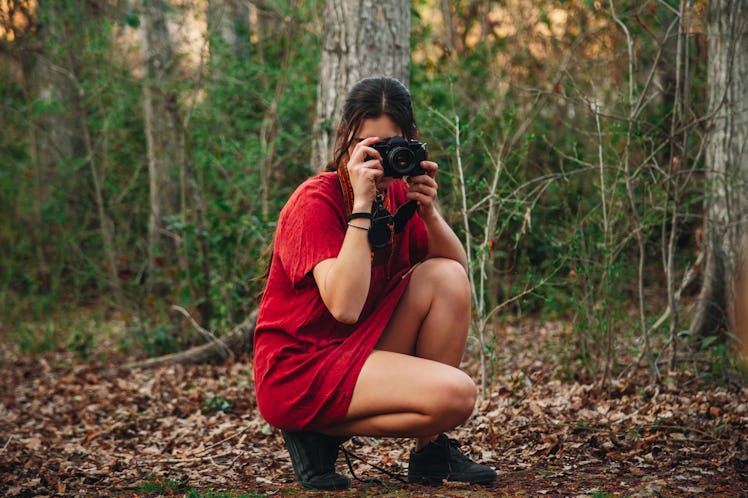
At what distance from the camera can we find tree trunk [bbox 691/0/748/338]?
14.0 ft

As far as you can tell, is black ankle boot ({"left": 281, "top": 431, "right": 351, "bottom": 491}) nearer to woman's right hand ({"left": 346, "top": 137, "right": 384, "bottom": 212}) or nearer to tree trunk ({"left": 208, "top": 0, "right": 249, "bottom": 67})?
woman's right hand ({"left": 346, "top": 137, "right": 384, "bottom": 212})

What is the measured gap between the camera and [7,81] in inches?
329

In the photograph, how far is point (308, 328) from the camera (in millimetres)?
2713

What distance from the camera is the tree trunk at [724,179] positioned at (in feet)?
14.0

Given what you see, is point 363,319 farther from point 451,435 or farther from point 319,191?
point 451,435

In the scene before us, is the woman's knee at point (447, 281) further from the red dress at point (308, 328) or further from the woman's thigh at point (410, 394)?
the woman's thigh at point (410, 394)

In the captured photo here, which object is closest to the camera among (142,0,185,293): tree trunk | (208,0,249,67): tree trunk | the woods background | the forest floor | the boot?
the boot

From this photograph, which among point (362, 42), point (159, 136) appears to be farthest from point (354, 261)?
point (159, 136)

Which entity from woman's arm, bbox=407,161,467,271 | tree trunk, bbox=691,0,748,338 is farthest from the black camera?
tree trunk, bbox=691,0,748,338

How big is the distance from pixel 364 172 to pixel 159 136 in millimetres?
5289

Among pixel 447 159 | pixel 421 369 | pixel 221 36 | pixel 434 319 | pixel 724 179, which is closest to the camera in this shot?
pixel 421 369

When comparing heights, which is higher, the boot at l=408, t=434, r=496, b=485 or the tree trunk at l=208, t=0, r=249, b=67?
the tree trunk at l=208, t=0, r=249, b=67

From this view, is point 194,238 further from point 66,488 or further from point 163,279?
point 66,488

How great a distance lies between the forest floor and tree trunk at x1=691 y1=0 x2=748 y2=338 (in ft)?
1.44
